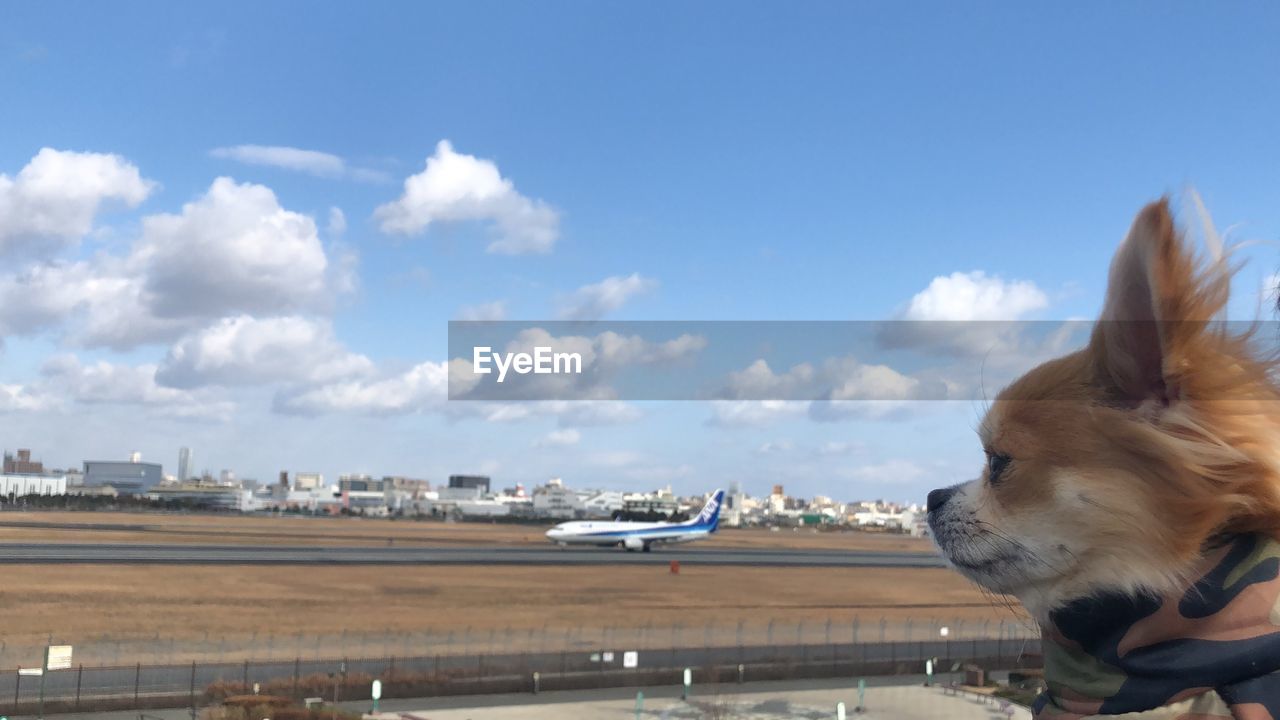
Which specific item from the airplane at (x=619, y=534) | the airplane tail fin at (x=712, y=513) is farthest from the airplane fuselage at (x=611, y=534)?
the airplane tail fin at (x=712, y=513)

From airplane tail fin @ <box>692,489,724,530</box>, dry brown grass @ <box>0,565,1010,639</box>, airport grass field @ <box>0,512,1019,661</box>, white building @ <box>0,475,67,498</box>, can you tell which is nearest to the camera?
airport grass field @ <box>0,512,1019,661</box>

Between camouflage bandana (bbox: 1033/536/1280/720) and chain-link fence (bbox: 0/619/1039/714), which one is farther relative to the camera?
chain-link fence (bbox: 0/619/1039/714)

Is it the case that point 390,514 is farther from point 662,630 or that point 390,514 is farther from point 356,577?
point 662,630

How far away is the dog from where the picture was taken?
1235 mm

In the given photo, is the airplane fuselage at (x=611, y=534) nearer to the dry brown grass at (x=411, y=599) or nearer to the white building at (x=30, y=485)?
the dry brown grass at (x=411, y=599)

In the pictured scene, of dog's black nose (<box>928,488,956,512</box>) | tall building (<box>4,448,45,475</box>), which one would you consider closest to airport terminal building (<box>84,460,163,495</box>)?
tall building (<box>4,448,45,475</box>)

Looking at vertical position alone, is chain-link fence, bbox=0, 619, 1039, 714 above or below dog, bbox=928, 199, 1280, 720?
below

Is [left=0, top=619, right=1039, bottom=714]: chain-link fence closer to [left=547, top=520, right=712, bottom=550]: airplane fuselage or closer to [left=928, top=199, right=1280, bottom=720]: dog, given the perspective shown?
[left=928, top=199, right=1280, bottom=720]: dog

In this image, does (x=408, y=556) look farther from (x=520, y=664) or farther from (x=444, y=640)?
(x=520, y=664)

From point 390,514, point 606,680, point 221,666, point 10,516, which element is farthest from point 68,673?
point 390,514

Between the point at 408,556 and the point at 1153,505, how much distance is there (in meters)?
56.9

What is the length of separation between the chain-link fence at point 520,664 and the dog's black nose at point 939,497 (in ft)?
59.7

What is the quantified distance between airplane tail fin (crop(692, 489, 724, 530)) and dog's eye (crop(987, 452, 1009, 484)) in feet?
244

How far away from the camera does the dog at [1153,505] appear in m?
1.24
